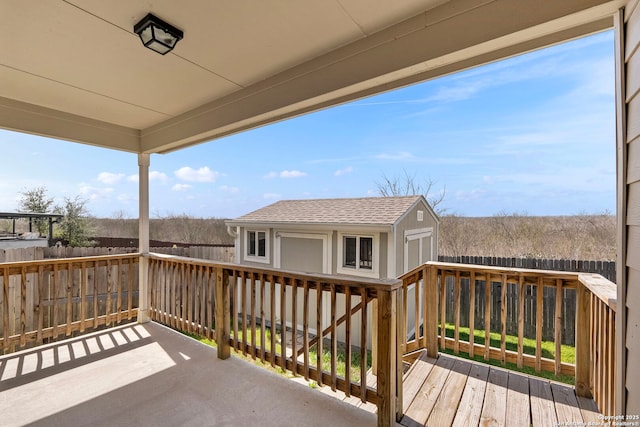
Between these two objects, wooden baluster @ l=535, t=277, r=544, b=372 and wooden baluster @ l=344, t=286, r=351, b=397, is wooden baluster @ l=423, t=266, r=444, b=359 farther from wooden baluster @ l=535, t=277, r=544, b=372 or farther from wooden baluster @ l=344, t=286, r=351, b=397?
wooden baluster @ l=344, t=286, r=351, b=397

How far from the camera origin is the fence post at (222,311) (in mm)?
2900

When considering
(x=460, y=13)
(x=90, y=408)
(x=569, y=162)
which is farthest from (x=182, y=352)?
(x=569, y=162)

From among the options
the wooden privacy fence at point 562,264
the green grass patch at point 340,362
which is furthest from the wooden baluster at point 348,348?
the wooden privacy fence at point 562,264

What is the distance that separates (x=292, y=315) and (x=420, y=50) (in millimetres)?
2128

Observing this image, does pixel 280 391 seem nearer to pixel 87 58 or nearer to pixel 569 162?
pixel 87 58

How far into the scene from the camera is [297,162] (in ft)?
51.0

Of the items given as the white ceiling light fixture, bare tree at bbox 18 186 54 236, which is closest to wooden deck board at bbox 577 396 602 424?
the white ceiling light fixture

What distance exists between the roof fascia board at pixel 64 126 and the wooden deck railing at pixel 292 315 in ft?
5.13

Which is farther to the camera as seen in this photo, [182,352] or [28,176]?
[28,176]

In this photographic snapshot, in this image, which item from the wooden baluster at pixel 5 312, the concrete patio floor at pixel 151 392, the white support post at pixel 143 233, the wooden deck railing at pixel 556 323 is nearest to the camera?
the wooden deck railing at pixel 556 323

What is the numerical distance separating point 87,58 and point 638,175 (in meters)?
3.25

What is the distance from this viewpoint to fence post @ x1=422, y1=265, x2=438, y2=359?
2.89m

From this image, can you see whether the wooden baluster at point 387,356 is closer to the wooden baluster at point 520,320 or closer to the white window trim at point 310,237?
the wooden baluster at point 520,320

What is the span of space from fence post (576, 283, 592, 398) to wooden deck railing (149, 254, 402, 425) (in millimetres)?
1474
